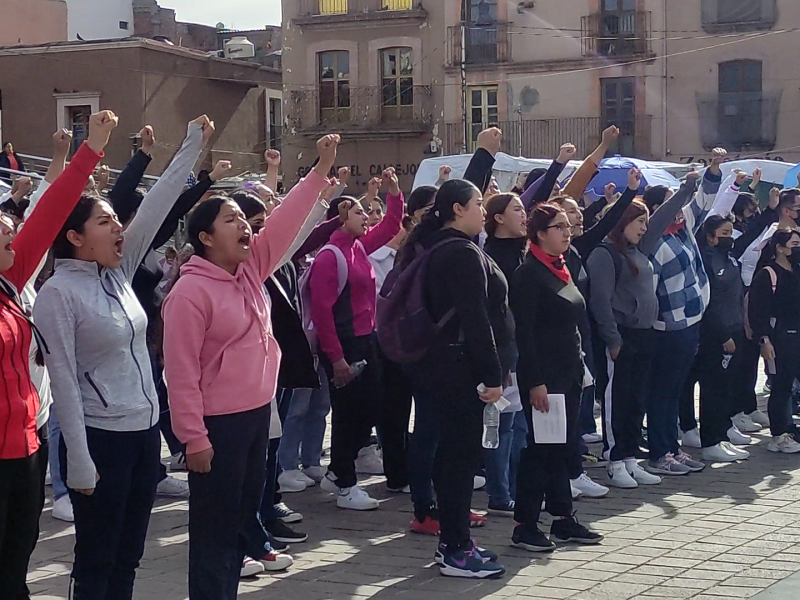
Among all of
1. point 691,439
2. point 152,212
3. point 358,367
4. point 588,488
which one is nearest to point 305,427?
point 358,367

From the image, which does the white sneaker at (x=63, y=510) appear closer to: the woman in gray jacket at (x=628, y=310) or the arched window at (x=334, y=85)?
the woman in gray jacket at (x=628, y=310)

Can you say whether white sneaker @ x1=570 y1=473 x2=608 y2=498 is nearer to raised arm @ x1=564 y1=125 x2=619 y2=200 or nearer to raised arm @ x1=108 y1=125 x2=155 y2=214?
raised arm @ x1=564 y1=125 x2=619 y2=200

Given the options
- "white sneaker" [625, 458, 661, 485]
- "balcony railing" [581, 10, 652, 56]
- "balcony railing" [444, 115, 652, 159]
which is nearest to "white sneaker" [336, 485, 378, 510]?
"white sneaker" [625, 458, 661, 485]

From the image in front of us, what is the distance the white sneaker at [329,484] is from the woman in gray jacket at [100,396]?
297 cm

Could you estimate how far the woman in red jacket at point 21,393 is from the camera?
420 centimetres

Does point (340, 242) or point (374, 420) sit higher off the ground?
point (340, 242)

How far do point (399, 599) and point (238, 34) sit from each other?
43.3m

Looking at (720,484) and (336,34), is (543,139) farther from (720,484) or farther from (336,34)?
(720,484)

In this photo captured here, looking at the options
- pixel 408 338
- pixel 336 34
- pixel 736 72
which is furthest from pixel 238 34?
pixel 408 338

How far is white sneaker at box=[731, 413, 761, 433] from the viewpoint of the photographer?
1051cm

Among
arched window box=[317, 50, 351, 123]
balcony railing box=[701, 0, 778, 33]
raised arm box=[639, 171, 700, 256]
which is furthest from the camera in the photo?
arched window box=[317, 50, 351, 123]

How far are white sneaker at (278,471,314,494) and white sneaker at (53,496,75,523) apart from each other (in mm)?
1431

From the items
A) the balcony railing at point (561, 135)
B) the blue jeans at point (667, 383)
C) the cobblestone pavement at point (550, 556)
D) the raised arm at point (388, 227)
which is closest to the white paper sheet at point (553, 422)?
the cobblestone pavement at point (550, 556)

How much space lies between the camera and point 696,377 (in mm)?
9617
